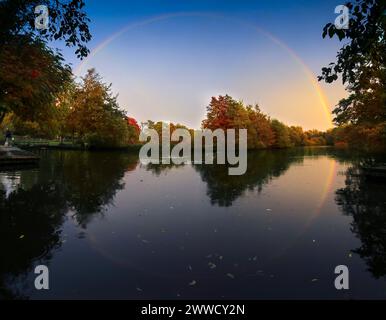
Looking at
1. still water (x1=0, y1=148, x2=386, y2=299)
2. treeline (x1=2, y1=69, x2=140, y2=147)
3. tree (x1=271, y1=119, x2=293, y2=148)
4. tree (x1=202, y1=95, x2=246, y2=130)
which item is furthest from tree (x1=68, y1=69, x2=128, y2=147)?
tree (x1=271, y1=119, x2=293, y2=148)

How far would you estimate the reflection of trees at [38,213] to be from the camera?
5461mm

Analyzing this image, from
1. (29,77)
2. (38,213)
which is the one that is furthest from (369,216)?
(29,77)

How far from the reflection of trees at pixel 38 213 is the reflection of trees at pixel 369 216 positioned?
6.26 m

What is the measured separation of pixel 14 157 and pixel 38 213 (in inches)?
629

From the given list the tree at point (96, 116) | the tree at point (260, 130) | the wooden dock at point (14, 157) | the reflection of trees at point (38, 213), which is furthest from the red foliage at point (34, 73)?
the tree at point (260, 130)

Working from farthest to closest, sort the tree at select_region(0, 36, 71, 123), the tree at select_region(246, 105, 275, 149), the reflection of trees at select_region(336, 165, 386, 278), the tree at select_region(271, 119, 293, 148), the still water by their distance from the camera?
the tree at select_region(271, 119, 293, 148) < the tree at select_region(246, 105, 275, 149) < the tree at select_region(0, 36, 71, 123) < the reflection of trees at select_region(336, 165, 386, 278) < the still water

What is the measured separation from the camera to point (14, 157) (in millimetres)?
22391

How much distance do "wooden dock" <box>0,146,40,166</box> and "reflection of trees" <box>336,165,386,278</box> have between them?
21.7m

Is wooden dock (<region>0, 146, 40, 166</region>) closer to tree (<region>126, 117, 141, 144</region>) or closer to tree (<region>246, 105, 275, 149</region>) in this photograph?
tree (<region>126, 117, 141, 144</region>)

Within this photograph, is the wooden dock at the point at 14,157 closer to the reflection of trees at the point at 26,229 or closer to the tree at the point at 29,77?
the tree at the point at 29,77

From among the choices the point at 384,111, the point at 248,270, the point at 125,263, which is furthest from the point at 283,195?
the point at 384,111

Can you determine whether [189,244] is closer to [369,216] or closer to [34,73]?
[369,216]

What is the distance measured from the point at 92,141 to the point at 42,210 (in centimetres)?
4280

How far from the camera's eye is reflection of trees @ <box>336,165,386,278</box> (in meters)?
5.99
